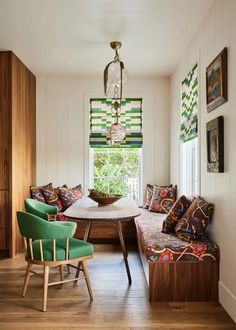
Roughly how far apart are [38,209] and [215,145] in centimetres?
215

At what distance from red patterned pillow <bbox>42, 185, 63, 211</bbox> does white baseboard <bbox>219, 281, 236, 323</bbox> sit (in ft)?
10.0

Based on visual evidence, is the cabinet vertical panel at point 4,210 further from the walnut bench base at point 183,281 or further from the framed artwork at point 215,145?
the framed artwork at point 215,145

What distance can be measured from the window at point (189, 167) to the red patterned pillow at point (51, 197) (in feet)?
6.46

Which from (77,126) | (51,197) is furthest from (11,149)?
(77,126)

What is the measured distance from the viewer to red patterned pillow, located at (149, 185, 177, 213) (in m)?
5.42

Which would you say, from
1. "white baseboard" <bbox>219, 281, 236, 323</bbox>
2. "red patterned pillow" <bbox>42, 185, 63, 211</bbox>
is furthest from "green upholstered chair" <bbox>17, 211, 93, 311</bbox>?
"red patterned pillow" <bbox>42, 185, 63, 211</bbox>

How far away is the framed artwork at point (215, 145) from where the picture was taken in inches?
122

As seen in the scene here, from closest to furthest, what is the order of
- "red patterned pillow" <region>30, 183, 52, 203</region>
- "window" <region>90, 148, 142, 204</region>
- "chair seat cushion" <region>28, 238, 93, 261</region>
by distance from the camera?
"chair seat cushion" <region>28, 238, 93, 261</region> → "red patterned pillow" <region>30, 183, 52, 203</region> → "window" <region>90, 148, 142, 204</region>

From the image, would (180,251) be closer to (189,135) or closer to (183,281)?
(183,281)

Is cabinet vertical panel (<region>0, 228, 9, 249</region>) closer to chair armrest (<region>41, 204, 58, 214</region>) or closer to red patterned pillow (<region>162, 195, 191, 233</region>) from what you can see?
chair armrest (<region>41, 204, 58, 214</region>)

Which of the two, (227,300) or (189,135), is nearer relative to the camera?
(227,300)

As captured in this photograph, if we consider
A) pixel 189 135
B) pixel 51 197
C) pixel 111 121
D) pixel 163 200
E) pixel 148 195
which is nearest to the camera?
pixel 189 135

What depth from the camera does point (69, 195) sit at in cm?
565

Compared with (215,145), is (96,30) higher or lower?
higher
